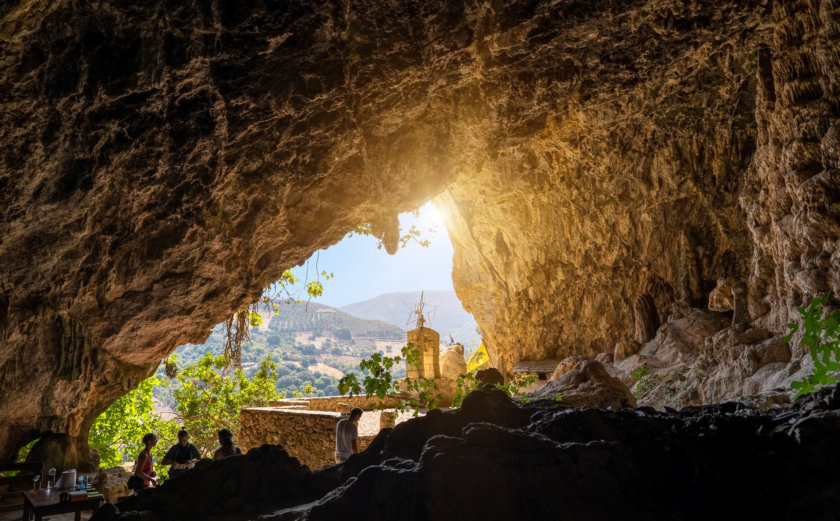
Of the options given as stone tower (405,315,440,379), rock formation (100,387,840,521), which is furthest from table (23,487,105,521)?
stone tower (405,315,440,379)

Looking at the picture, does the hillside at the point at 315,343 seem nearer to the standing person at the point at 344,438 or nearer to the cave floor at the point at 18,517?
the cave floor at the point at 18,517

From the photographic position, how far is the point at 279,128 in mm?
5699

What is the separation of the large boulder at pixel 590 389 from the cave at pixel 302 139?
1358 mm

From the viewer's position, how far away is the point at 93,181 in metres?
4.79

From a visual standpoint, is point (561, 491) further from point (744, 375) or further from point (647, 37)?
point (647, 37)

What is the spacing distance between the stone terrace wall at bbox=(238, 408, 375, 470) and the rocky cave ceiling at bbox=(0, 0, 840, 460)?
287 cm

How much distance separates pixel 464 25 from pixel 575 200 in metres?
7.98

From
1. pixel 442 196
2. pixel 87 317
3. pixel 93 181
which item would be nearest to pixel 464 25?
pixel 93 181

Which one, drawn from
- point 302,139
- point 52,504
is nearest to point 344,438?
point 52,504

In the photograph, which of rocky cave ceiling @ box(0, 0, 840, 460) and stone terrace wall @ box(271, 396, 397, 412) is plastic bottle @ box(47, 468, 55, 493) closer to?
rocky cave ceiling @ box(0, 0, 840, 460)

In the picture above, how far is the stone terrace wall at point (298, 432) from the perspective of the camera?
8922 millimetres

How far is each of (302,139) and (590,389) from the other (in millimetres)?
5512

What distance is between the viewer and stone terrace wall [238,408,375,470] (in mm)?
8922

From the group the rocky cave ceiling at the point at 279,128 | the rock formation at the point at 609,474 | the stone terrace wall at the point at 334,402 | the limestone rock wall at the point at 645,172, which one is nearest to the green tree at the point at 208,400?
the stone terrace wall at the point at 334,402
